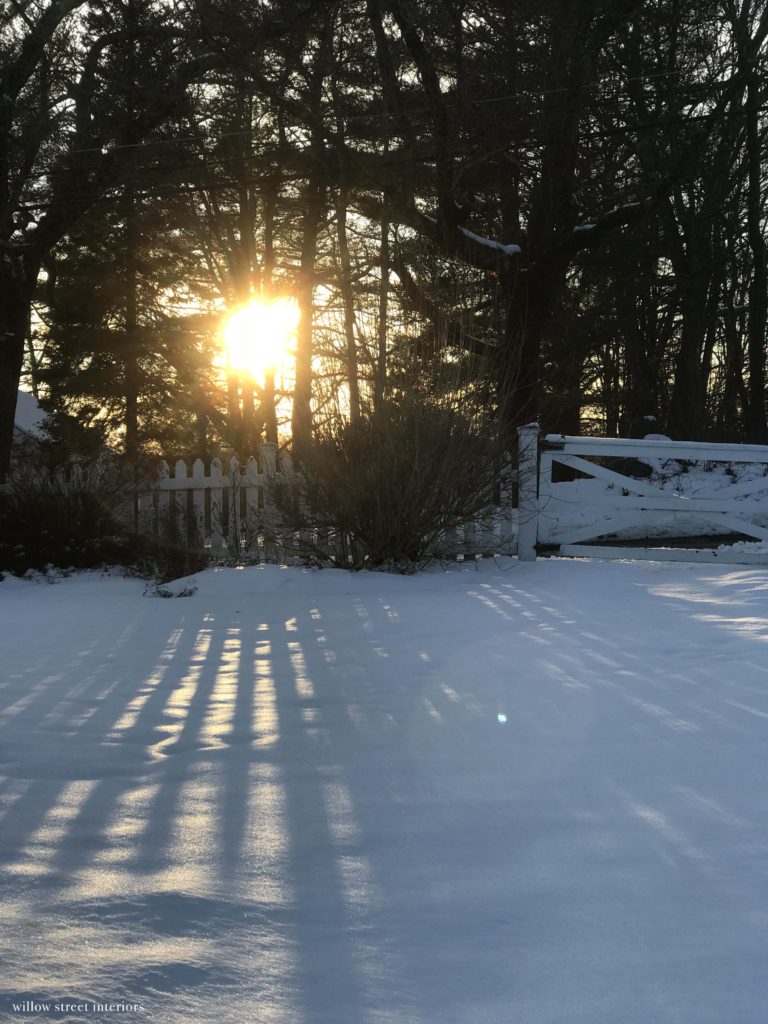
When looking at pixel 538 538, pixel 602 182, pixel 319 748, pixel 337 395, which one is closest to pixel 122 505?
pixel 337 395

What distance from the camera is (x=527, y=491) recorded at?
10070mm

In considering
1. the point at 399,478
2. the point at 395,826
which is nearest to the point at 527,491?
the point at 399,478

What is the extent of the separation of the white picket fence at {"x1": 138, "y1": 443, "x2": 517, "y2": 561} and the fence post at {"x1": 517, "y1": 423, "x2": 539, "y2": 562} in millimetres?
117

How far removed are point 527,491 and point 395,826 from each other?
6953 millimetres

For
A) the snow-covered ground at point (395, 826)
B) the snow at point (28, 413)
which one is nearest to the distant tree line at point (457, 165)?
the snow-covered ground at point (395, 826)

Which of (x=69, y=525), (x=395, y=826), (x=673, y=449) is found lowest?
(x=395, y=826)

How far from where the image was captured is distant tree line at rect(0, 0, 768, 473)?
14336mm

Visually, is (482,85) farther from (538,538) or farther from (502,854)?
(502,854)

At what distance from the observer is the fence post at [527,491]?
996 cm

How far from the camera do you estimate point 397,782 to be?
12.5 ft

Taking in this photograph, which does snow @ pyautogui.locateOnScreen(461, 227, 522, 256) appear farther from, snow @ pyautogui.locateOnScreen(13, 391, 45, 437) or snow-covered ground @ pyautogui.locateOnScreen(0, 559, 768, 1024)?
snow @ pyautogui.locateOnScreen(13, 391, 45, 437)

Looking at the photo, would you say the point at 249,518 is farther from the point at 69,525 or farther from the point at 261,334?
the point at 261,334

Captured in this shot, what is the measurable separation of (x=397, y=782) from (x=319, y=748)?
57 cm

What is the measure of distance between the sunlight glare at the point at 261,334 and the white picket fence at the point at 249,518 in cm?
1292
